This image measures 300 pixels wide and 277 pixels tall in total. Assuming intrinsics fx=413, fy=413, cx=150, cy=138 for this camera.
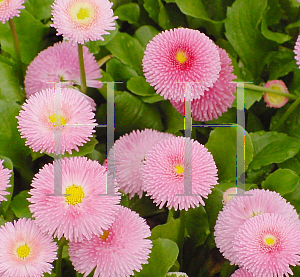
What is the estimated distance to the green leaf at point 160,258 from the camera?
67cm

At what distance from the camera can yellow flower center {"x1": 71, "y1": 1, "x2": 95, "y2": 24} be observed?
27.4 inches

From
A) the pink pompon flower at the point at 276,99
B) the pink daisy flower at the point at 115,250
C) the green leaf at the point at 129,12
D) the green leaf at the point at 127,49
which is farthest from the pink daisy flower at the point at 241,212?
the green leaf at the point at 129,12

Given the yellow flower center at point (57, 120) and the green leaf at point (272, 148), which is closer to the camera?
the yellow flower center at point (57, 120)

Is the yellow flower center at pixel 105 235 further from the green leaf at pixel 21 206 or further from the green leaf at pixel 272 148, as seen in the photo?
the green leaf at pixel 272 148

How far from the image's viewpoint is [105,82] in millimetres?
908

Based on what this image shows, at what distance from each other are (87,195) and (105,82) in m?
0.36

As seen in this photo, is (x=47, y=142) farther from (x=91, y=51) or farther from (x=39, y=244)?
(x=91, y=51)

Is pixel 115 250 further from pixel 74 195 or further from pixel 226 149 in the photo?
pixel 226 149

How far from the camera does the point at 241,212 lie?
67cm

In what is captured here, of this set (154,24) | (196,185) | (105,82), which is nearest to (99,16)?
(105,82)

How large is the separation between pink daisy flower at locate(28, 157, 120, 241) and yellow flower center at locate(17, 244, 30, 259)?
0.13ft

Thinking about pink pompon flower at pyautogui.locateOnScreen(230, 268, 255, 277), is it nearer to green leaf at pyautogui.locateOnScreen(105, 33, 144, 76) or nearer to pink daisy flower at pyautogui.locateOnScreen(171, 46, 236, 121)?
pink daisy flower at pyautogui.locateOnScreen(171, 46, 236, 121)

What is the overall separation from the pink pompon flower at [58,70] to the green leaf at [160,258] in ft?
1.23

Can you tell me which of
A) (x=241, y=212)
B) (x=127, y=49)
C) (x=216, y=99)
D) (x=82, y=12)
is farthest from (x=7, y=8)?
(x=241, y=212)
